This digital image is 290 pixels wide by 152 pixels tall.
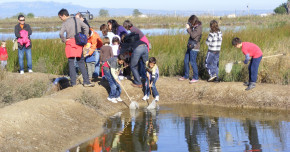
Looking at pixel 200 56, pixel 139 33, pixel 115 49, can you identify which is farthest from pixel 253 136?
pixel 200 56

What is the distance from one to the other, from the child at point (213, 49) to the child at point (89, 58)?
2.79m

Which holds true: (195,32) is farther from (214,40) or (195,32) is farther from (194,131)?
(194,131)

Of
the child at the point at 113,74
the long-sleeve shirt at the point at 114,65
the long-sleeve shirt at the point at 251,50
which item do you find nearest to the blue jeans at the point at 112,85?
the child at the point at 113,74

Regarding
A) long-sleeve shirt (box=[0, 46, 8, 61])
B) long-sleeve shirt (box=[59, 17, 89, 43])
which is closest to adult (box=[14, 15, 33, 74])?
long-sleeve shirt (box=[0, 46, 8, 61])

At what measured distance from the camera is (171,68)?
572 inches

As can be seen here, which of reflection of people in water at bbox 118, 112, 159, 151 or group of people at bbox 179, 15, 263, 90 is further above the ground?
group of people at bbox 179, 15, 263, 90

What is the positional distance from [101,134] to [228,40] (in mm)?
7327

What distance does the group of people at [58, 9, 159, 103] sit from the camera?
12.1 metres

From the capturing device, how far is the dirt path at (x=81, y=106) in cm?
873

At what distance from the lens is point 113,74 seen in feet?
39.8

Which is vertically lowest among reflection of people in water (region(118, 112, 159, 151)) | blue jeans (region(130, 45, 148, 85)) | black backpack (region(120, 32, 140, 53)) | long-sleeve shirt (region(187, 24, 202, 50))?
reflection of people in water (region(118, 112, 159, 151))

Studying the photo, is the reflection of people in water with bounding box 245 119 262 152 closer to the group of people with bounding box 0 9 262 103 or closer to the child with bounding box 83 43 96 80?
the group of people with bounding box 0 9 262 103

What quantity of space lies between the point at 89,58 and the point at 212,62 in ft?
9.89

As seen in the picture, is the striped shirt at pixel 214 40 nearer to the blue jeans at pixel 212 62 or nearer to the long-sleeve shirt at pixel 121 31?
the blue jeans at pixel 212 62
